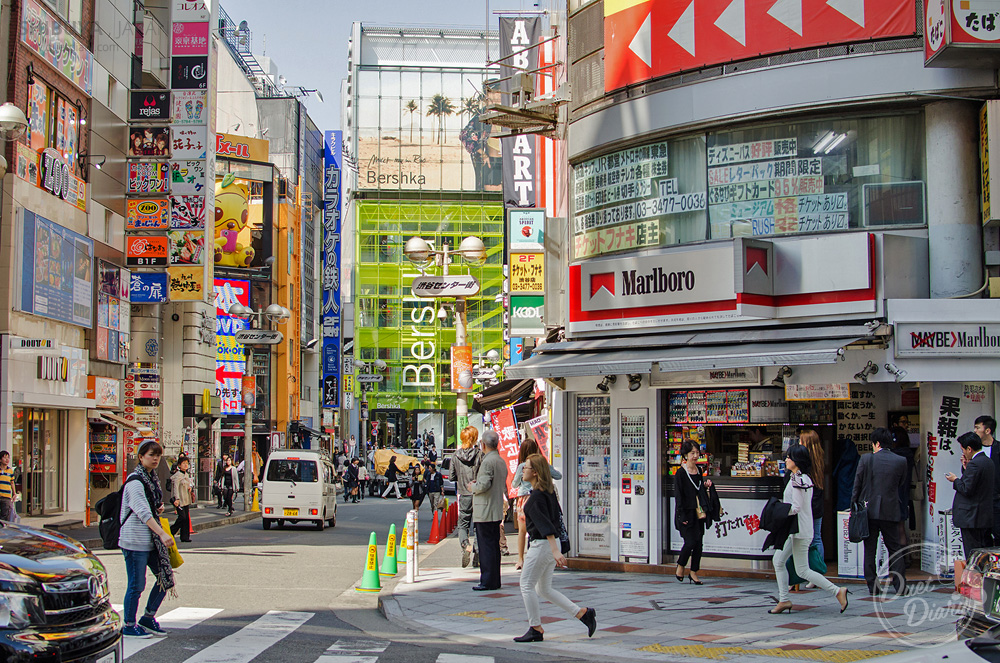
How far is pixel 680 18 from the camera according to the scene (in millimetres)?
15422

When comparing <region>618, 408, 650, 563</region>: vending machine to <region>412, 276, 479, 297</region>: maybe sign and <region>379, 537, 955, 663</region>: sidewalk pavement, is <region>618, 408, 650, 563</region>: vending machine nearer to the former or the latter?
<region>379, 537, 955, 663</region>: sidewalk pavement

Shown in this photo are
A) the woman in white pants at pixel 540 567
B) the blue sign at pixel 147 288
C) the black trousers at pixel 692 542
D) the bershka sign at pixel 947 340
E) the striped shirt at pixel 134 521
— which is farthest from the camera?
the blue sign at pixel 147 288

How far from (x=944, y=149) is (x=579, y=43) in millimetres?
6390

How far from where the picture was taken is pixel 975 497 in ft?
34.0

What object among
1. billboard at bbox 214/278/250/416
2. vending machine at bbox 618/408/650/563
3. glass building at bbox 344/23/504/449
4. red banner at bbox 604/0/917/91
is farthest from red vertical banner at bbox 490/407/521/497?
glass building at bbox 344/23/504/449

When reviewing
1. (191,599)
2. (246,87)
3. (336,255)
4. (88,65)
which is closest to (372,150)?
(246,87)

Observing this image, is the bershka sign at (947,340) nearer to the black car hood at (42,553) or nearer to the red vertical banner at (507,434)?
the black car hood at (42,553)

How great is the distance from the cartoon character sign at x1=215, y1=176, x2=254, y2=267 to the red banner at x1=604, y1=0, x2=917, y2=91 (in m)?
42.0

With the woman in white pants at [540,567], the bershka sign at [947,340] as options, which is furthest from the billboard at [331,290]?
the woman in white pants at [540,567]

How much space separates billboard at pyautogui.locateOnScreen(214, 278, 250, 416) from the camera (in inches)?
2063

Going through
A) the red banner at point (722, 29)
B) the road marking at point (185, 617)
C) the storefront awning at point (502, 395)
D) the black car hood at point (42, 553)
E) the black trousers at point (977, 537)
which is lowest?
the road marking at point (185, 617)

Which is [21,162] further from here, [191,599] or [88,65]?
[191,599]

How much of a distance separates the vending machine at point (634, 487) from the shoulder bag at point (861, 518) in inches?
168

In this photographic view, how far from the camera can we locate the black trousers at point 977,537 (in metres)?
10.4
